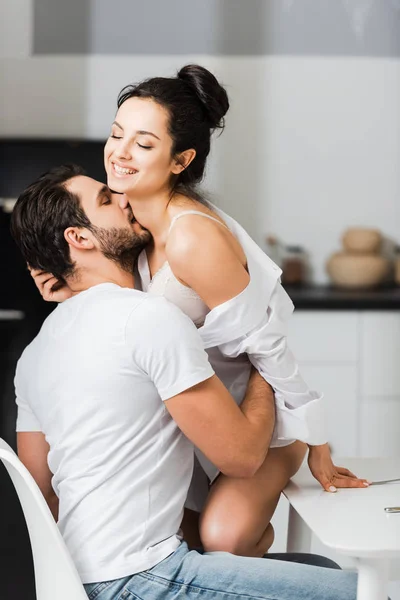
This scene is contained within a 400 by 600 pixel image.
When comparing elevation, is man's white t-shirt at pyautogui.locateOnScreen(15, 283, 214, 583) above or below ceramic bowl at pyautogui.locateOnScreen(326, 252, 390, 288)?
above

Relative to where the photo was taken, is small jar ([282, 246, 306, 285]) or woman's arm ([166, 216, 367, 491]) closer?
woman's arm ([166, 216, 367, 491])

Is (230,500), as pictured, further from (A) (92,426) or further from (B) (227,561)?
(A) (92,426)

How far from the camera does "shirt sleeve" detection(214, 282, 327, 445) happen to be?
1.56m

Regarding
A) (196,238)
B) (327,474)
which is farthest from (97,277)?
(327,474)

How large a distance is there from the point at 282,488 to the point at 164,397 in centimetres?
39

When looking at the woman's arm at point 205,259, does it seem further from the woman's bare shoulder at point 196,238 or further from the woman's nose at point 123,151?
the woman's nose at point 123,151

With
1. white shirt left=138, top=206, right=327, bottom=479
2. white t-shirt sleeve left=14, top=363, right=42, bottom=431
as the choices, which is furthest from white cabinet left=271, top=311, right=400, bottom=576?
white t-shirt sleeve left=14, top=363, right=42, bottom=431

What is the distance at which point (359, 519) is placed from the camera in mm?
1329

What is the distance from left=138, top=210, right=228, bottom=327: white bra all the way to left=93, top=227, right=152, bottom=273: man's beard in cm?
6

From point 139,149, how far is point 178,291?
265mm

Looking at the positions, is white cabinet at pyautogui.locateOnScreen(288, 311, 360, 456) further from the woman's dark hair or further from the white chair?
the white chair

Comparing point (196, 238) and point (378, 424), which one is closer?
point (196, 238)

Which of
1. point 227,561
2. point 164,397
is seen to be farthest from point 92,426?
point 227,561

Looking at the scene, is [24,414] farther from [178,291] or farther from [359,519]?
[359,519]
